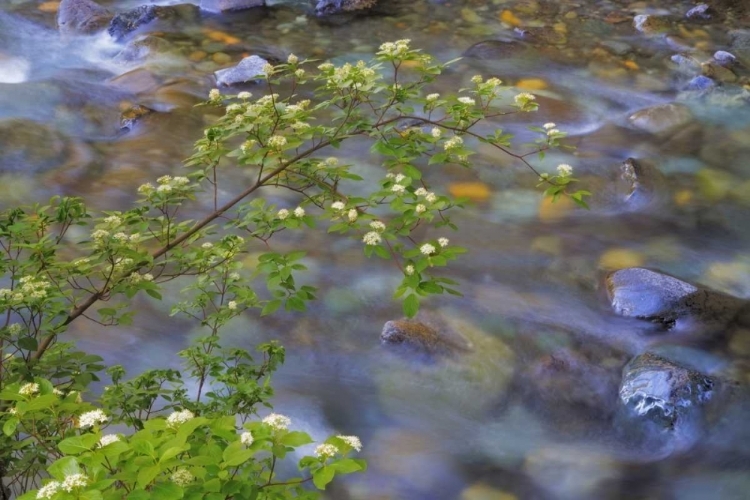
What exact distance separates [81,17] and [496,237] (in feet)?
20.9

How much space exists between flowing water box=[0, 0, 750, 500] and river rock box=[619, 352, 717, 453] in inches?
1.2

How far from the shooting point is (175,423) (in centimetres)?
154

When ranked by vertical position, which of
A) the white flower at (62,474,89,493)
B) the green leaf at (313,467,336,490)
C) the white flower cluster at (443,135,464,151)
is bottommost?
the green leaf at (313,467,336,490)

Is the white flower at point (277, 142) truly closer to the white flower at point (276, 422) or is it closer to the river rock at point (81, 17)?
the white flower at point (276, 422)

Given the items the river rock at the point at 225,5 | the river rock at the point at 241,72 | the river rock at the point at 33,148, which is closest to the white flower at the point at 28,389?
the river rock at the point at 33,148

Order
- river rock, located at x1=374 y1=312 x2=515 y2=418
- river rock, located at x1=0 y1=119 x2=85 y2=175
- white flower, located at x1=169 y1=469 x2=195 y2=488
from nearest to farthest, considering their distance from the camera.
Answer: white flower, located at x1=169 y1=469 x2=195 y2=488
river rock, located at x1=374 y1=312 x2=515 y2=418
river rock, located at x1=0 y1=119 x2=85 y2=175

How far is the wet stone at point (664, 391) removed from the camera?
12.5ft

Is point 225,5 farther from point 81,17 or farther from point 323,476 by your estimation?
point 323,476

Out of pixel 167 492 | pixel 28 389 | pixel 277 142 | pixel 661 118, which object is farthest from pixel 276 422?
pixel 661 118

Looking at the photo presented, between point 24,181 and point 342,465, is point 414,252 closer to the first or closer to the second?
point 342,465

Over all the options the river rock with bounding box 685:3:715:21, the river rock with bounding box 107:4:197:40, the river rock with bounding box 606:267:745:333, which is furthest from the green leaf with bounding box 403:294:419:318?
the river rock with bounding box 685:3:715:21

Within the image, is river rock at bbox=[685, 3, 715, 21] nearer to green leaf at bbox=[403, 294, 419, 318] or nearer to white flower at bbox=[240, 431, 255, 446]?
green leaf at bbox=[403, 294, 419, 318]

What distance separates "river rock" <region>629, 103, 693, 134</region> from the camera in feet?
22.4

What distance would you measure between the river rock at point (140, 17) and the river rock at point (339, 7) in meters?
1.67
